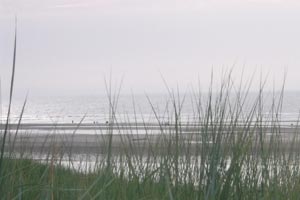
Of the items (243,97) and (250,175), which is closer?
(250,175)

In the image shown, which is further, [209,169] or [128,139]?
[128,139]

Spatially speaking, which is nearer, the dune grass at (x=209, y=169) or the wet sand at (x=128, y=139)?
the dune grass at (x=209, y=169)

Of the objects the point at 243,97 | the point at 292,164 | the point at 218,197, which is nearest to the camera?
the point at 218,197

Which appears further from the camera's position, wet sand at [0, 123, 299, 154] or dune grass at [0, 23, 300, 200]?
wet sand at [0, 123, 299, 154]

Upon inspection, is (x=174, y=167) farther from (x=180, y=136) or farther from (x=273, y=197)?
(x=273, y=197)

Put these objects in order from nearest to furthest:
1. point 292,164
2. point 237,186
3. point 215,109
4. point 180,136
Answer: point 237,186, point 215,109, point 180,136, point 292,164

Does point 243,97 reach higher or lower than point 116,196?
higher

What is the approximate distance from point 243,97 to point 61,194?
173 centimetres

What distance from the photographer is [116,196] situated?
3887mm

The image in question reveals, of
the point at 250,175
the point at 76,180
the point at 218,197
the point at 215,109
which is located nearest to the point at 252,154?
the point at 250,175

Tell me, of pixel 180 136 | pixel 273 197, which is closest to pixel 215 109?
pixel 180 136

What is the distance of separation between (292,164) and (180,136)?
4.47 feet

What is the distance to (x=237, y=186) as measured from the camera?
3826 millimetres

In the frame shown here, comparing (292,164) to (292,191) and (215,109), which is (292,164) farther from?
(215,109)
